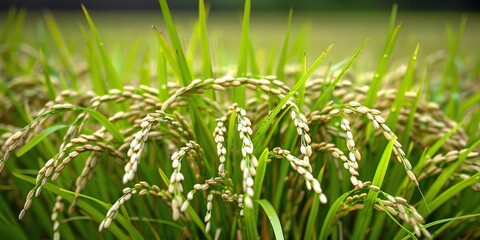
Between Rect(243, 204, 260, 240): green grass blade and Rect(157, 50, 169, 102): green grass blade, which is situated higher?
Rect(157, 50, 169, 102): green grass blade

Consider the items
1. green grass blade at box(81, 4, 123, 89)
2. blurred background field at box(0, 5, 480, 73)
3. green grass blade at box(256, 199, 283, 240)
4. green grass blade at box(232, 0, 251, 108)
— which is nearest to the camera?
green grass blade at box(256, 199, 283, 240)

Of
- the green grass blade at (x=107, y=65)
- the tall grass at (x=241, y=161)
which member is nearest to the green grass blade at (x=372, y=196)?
the tall grass at (x=241, y=161)

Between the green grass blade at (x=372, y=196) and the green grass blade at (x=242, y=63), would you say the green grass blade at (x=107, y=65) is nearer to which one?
the green grass blade at (x=242, y=63)

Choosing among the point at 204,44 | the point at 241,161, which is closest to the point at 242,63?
the point at 204,44

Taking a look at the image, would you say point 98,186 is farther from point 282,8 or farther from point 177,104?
point 282,8

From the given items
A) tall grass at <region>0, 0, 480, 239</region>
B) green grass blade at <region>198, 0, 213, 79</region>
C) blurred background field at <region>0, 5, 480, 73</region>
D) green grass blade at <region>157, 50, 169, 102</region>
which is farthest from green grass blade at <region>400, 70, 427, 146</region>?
blurred background field at <region>0, 5, 480, 73</region>

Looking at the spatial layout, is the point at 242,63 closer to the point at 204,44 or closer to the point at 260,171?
the point at 204,44

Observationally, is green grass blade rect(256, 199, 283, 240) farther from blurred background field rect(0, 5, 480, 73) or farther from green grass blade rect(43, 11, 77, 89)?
blurred background field rect(0, 5, 480, 73)

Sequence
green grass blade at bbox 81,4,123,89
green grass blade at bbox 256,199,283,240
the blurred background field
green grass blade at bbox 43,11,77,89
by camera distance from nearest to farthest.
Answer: green grass blade at bbox 256,199,283,240 < green grass blade at bbox 81,4,123,89 < green grass blade at bbox 43,11,77,89 < the blurred background field

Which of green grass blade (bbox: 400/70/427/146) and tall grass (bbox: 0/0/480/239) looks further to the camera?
green grass blade (bbox: 400/70/427/146)
